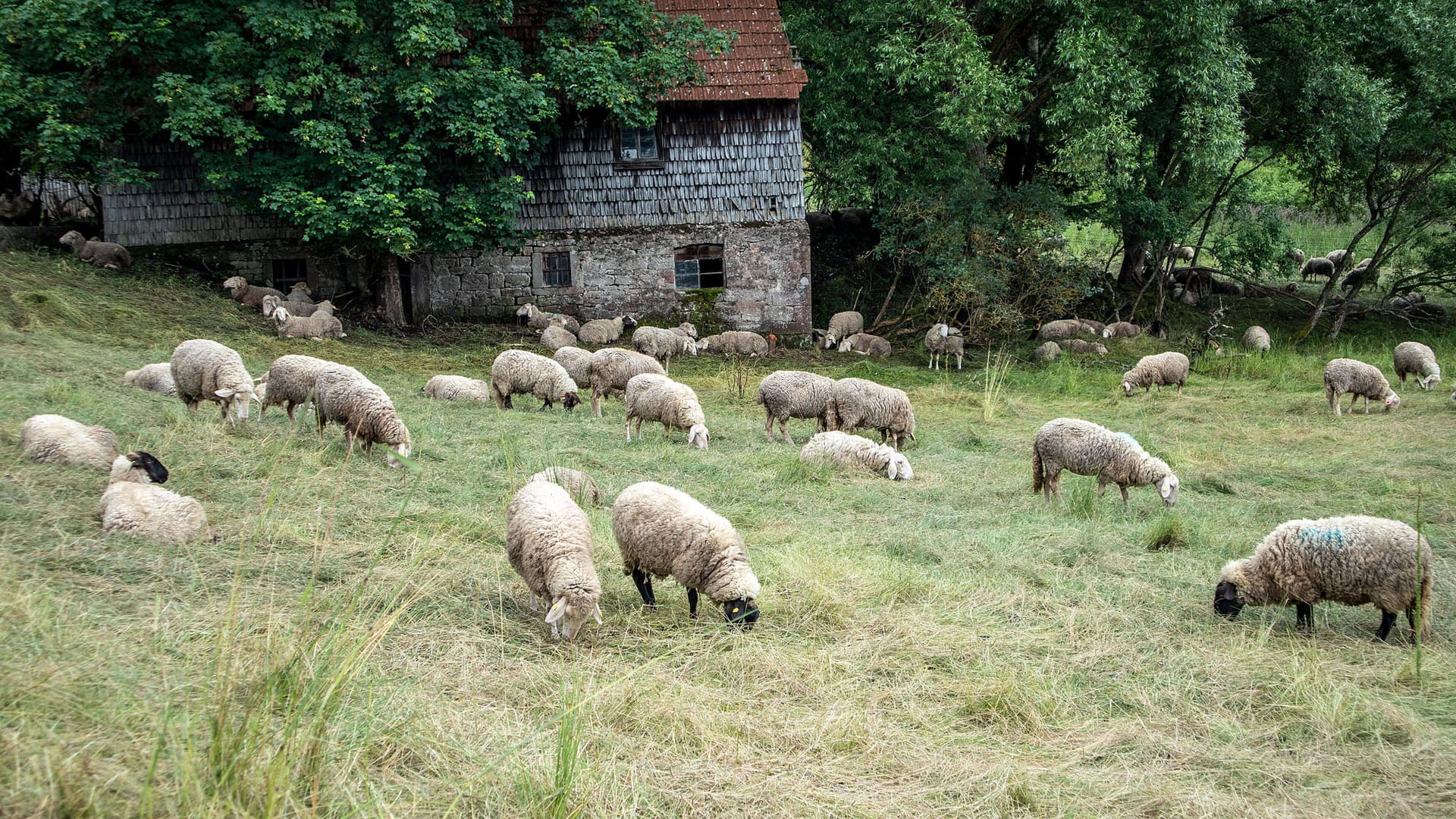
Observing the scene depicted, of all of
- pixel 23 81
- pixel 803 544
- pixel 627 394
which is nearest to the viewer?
pixel 803 544

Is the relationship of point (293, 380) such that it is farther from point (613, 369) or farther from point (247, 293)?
point (247, 293)

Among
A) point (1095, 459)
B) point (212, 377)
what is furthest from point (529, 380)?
point (1095, 459)

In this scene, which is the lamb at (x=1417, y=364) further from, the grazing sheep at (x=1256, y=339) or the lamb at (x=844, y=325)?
the lamb at (x=844, y=325)

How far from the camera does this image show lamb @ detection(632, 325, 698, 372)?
18.5 m

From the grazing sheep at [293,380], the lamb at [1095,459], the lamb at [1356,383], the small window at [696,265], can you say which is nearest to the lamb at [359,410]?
the grazing sheep at [293,380]

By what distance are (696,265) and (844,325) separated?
3.30m

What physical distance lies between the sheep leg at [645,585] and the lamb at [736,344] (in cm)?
1332

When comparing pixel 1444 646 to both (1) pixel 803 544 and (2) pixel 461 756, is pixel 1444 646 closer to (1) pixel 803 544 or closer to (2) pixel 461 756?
(1) pixel 803 544

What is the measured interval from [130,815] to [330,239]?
16.7 metres

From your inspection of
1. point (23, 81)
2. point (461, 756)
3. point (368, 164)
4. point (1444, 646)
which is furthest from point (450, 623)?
point (23, 81)

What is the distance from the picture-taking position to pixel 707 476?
9.65 metres

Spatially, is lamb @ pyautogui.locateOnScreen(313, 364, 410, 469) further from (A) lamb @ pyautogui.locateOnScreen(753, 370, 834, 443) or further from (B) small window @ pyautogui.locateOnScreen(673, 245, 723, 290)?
(B) small window @ pyautogui.locateOnScreen(673, 245, 723, 290)

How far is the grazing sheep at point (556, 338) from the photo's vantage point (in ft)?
60.3

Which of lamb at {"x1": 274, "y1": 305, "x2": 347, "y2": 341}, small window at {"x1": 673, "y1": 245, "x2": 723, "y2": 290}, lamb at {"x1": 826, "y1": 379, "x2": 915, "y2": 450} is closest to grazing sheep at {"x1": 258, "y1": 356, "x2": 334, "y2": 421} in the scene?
lamb at {"x1": 826, "y1": 379, "x2": 915, "y2": 450}
